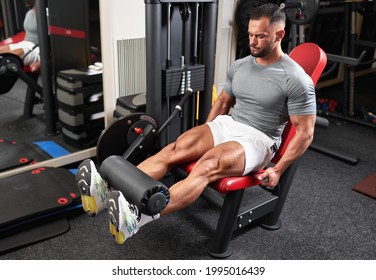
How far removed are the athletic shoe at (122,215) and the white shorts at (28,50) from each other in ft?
5.79

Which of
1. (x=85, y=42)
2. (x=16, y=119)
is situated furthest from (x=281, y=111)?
(x=16, y=119)

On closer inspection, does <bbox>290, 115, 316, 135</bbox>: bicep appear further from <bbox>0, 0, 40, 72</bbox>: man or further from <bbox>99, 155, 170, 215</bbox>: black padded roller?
<bbox>0, 0, 40, 72</bbox>: man

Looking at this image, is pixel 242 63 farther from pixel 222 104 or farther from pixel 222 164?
pixel 222 164

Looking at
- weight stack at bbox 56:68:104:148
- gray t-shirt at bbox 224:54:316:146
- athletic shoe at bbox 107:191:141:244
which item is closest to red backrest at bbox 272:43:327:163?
gray t-shirt at bbox 224:54:316:146

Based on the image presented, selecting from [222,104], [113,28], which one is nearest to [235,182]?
[222,104]

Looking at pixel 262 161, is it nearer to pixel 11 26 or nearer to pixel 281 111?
pixel 281 111

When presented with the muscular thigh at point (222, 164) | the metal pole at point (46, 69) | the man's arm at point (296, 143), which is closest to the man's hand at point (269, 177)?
the man's arm at point (296, 143)

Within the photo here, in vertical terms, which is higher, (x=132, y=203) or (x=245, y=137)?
(x=245, y=137)

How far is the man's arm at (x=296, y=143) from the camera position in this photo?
1889 mm

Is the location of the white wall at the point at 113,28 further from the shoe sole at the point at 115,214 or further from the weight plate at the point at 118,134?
the shoe sole at the point at 115,214

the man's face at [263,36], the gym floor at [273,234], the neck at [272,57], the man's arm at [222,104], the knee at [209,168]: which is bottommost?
the gym floor at [273,234]

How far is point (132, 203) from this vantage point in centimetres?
167

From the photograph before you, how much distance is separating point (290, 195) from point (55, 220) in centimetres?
157

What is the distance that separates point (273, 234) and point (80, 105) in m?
1.72
